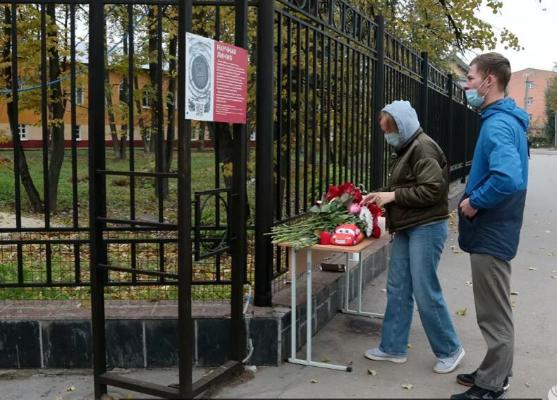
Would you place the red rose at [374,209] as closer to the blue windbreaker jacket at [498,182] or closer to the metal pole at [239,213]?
the blue windbreaker jacket at [498,182]

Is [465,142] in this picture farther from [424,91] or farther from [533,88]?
[533,88]

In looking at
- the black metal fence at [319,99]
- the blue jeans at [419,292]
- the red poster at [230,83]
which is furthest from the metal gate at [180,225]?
the blue jeans at [419,292]

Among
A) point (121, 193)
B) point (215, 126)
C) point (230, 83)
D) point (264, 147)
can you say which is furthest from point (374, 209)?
point (121, 193)

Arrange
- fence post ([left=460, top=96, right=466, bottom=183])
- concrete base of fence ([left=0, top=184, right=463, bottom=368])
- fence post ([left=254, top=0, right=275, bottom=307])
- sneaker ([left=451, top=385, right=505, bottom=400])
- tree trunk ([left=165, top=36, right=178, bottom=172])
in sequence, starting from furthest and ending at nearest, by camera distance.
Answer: fence post ([left=460, top=96, right=466, bottom=183])
tree trunk ([left=165, top=36, right=178, bottom=172])
fence post ([left=254, top=0, right=275, bottom=307])
concrete base of fence ([left=0, top=184, right=463, bottom=368])
sneaker ([left=451, top=385, right=505, bottom=400])

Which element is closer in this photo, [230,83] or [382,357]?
[230,83]

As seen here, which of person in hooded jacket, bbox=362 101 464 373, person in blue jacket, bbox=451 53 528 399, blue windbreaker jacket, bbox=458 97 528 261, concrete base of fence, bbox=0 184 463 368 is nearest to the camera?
blue windbreaker jacket, bbox=458 97 528 261

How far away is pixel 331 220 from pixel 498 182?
123cm

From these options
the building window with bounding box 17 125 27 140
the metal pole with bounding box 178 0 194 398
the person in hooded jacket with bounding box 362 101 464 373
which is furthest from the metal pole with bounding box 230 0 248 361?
the building window with bounding box 17 125 27 140

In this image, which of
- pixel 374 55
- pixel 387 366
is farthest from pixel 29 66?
pixel 387 366

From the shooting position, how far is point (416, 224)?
4234 millimetres

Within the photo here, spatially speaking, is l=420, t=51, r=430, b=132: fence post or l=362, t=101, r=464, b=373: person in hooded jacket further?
l=420, t=51, r=430, b=132: fence post

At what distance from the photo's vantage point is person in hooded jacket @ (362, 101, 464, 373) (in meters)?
4.17

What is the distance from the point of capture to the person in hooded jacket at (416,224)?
4172mm

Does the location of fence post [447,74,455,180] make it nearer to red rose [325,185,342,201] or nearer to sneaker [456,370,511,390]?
red rose [325,185,342,201]
